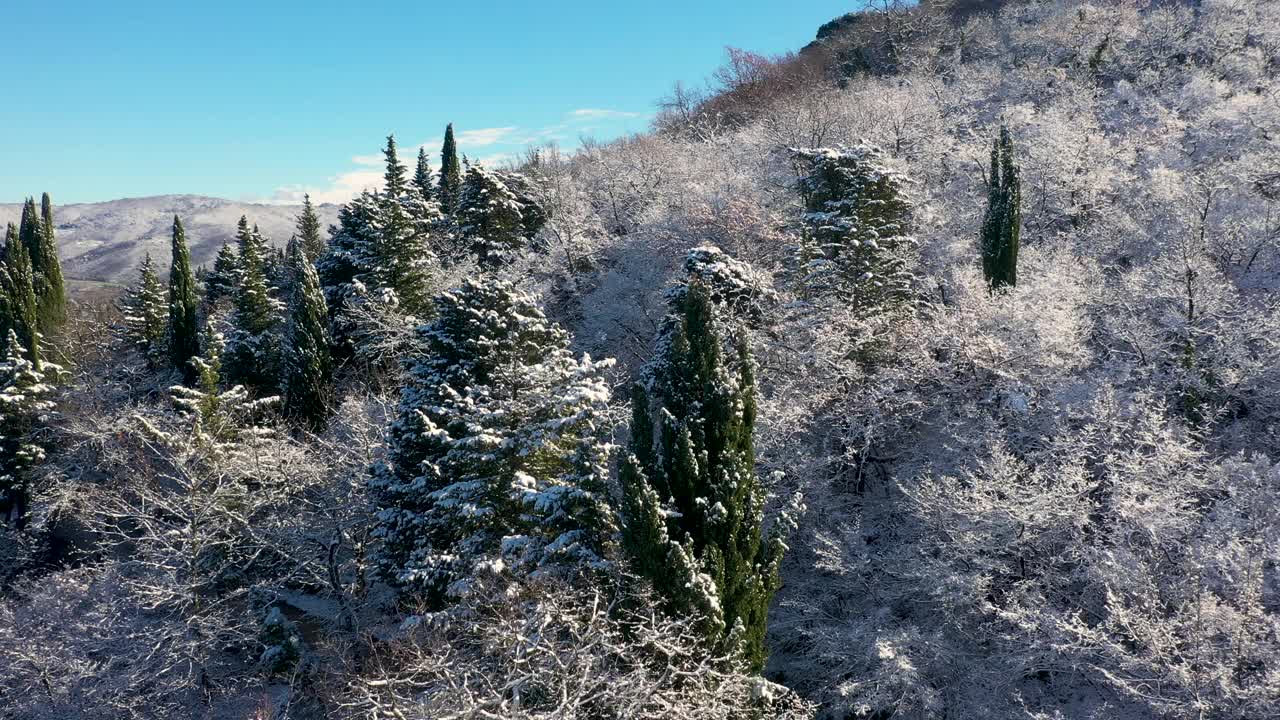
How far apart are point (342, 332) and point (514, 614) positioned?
2461 cm

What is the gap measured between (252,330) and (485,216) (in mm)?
14194

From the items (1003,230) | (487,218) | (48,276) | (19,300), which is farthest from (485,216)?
(48,276)

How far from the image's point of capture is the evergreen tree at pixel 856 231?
23047 millimetres

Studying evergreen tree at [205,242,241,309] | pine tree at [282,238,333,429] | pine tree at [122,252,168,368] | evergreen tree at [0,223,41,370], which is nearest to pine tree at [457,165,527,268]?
pine tree at [282,238,333,429]

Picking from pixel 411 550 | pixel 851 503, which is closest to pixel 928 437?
pixel 851 503

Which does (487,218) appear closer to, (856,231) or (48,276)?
(856,231)

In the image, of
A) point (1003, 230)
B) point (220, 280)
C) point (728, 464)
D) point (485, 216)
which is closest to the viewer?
point (728, 464)

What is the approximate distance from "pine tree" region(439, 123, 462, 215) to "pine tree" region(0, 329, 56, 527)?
2363cm

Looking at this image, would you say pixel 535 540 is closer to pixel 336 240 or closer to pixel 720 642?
pixel 720 642

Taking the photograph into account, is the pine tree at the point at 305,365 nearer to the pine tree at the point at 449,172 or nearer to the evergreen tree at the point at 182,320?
the evergreen tree at the point at 182,320

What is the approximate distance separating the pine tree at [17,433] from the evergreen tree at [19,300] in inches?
51.1

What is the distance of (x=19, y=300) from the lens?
125 feet

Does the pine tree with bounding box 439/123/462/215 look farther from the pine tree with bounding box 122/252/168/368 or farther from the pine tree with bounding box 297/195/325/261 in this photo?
the pine tree with bounding box 122/252/168/368

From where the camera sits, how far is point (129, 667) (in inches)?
742
